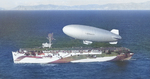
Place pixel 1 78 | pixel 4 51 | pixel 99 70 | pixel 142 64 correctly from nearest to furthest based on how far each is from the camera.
Answer: pixel 1 78 → pixel 99 70 → pixel 142 64 → pixel 4 51

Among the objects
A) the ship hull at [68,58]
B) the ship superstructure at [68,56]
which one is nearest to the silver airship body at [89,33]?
the ship superstructure at [68,56]

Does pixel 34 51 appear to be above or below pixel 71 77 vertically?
above

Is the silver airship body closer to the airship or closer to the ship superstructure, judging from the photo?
the airship

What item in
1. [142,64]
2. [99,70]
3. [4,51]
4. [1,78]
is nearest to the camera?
[1,78]

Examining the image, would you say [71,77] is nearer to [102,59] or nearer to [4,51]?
[102,59]

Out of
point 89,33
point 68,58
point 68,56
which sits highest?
point 89,33

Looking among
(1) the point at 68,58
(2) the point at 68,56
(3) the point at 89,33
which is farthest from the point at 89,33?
(1) the point at 68,58

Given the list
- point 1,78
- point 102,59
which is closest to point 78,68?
point 102,59

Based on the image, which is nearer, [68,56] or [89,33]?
[89,33]

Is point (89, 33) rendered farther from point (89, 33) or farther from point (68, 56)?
point (68, 56)

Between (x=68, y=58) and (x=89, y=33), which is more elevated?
(x=89, y=33)

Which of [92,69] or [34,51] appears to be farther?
[34,51]
